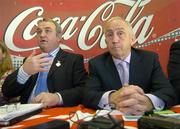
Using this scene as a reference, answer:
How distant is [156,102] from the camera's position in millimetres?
1655

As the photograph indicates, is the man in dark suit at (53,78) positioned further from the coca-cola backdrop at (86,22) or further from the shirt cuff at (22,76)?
the coca-cola backdrop at (86,22)

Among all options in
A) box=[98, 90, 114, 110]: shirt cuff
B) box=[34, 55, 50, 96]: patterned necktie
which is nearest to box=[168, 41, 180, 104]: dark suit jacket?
box=[98, 90, 114, 110]: shirt cuff

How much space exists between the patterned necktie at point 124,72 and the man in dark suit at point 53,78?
45 cm

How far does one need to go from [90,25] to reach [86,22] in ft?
0.17

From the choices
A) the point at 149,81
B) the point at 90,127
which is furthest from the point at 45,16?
the point at 90,127

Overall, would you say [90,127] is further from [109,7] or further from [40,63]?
[109,7]

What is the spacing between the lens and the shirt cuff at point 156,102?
164 cm

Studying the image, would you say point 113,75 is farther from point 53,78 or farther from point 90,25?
point 90,25

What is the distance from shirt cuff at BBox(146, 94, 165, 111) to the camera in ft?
5.39

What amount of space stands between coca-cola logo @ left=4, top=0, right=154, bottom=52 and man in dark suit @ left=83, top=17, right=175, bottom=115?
0.96 metres

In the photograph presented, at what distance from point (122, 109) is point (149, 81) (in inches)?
18.9

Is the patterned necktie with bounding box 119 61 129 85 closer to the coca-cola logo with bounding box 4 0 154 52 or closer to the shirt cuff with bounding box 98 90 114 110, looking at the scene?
the shirt cuff with bounding box 98 90 114 110

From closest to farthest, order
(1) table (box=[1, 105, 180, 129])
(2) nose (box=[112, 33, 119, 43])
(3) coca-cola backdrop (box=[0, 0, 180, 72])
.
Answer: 1. (1) table (box=[1, 105, 180, 129])
2. (2) nose (box=[112, 33, 119, 43])
3. (3) coca-cola backdrop (box=[0, 0, 180, 72])

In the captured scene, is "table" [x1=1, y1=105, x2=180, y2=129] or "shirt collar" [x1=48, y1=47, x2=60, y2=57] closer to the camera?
"table" [x1=1, y1=105, x2=180, y2=129]
